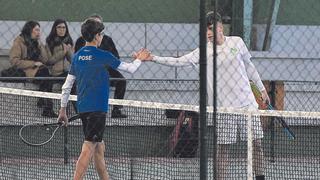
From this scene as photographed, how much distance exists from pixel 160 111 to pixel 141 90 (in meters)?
2.02

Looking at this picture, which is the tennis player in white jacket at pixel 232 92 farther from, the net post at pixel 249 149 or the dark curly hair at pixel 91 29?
the dark curly hair at pixel 91 29

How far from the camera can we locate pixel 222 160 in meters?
7.62

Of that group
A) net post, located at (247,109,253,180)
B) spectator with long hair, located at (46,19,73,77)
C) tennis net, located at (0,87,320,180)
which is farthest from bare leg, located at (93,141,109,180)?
spectator with long hair, located at (46,19,73,77)

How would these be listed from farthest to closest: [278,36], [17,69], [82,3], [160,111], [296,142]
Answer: [278,36], [82,3], [17,69], [296,142], [160,111]

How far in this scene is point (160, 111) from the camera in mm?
8734

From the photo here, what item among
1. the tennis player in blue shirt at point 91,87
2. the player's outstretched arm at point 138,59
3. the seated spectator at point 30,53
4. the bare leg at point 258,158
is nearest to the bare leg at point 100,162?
the tennis player in blue shirt at point 91,87

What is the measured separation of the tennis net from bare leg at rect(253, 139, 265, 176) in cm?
1

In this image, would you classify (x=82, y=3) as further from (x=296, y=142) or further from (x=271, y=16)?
(x=296, y=142)

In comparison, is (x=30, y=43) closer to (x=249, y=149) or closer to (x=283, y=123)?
(x=283, y=123)

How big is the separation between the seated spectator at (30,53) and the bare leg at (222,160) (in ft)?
11.5

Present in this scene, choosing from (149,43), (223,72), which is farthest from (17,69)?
(223,72)

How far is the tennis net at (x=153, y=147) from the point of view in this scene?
8070 mm

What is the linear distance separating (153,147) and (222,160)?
1458 mm

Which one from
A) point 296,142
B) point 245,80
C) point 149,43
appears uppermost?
point 149,43
